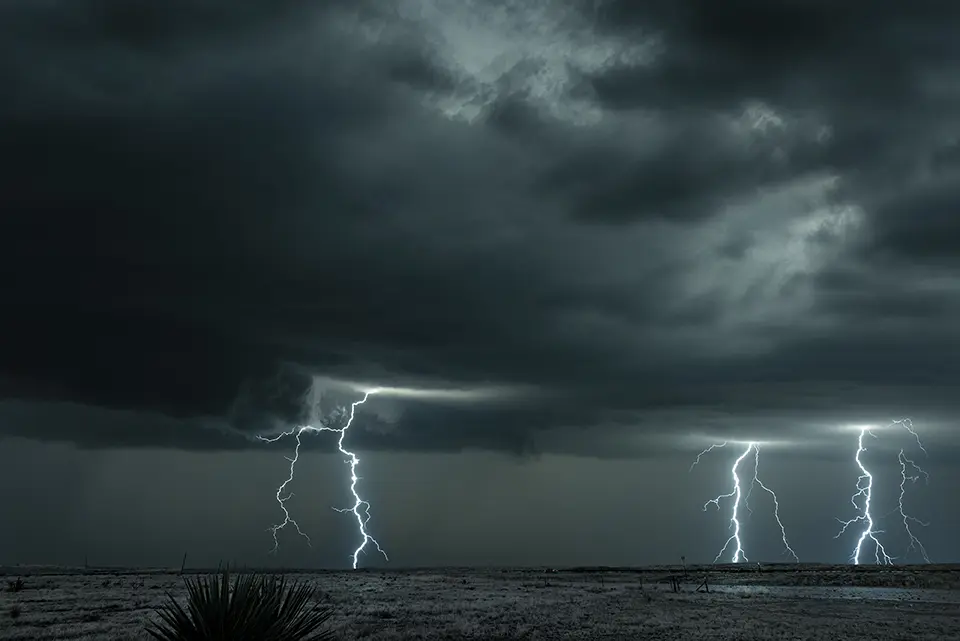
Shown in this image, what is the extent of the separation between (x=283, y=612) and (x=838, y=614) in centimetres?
2902

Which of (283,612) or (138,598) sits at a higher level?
(283,612)

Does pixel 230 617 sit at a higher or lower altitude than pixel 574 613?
higher

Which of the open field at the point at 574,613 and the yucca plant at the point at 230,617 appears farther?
the open field at the point at 574,613

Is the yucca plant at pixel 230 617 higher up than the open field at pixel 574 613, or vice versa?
the yucca plant at pixel 230 617

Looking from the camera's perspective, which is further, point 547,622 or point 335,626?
point 547,622

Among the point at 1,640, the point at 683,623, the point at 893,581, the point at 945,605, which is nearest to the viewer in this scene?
the point at 1,640

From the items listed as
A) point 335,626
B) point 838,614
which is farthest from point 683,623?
point 335,626

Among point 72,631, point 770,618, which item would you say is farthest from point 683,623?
point 72,631

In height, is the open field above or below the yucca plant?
below

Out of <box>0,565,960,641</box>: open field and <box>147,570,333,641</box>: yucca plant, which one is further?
<box>0,565,960,641</box>: open field

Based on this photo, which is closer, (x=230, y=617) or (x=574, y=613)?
(x=230, y=617)

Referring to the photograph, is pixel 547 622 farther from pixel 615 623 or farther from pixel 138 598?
pixel 138 598

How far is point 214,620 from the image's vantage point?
1086cm

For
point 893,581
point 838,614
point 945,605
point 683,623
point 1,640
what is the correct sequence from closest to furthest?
point 1,640, point 683,623, point 838,614, point 945,605, point 893,581
